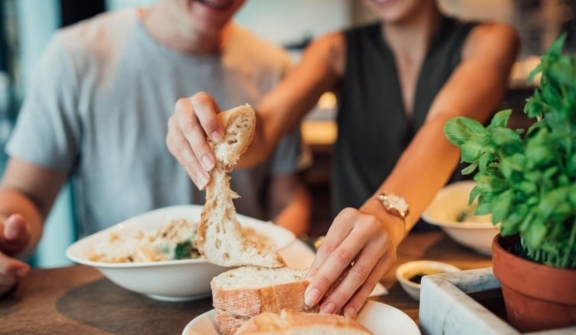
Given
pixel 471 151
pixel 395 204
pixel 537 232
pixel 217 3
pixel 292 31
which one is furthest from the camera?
pixel 292 31

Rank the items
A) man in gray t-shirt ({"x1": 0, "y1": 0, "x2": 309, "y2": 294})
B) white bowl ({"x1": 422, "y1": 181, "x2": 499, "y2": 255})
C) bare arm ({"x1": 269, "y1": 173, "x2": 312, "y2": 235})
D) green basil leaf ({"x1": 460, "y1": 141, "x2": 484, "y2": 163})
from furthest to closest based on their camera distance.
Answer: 1. bare arm ({"x1": 269, "y1": 173, "x2": 312, "y2": 235})
2. man in gray t-shirt ({"x1": 0, "y1": 0, "x2": 309, "y2": 294})
3. white bowl ({"x1": 422, "y1": 181, "x2": 499, "y2": 255})
4. green basil leaf ({"x1": 460, "y1": 141, "x2": 484, "y2": 163})

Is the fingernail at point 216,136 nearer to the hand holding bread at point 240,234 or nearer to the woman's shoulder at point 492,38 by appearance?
the hand holding bread at point 240,234

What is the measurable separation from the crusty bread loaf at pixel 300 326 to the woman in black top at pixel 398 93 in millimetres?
454

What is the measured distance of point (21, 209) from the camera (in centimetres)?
163

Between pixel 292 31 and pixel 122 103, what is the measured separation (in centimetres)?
298

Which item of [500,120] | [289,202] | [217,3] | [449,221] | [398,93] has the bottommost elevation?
[289,202]

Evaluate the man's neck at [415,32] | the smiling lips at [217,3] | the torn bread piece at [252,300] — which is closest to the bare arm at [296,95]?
the man's neck at [415,32]

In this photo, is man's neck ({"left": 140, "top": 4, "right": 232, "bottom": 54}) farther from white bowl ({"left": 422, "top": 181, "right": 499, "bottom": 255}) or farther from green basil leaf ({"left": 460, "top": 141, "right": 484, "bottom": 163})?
green basil leaf ({"left": 460, "top": 141, "right": 484, "bottom": 163})

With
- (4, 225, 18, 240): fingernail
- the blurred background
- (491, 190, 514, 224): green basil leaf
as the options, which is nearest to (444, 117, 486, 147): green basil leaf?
(491, 190, 514, 224): green basil leaf

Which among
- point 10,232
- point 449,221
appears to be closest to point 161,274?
point 10,232

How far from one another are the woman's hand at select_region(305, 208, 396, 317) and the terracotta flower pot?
24 cm

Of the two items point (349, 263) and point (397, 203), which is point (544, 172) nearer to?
point (349, 263)

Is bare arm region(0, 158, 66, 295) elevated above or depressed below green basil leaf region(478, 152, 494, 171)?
below

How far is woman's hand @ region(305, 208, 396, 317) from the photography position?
3.03ft
